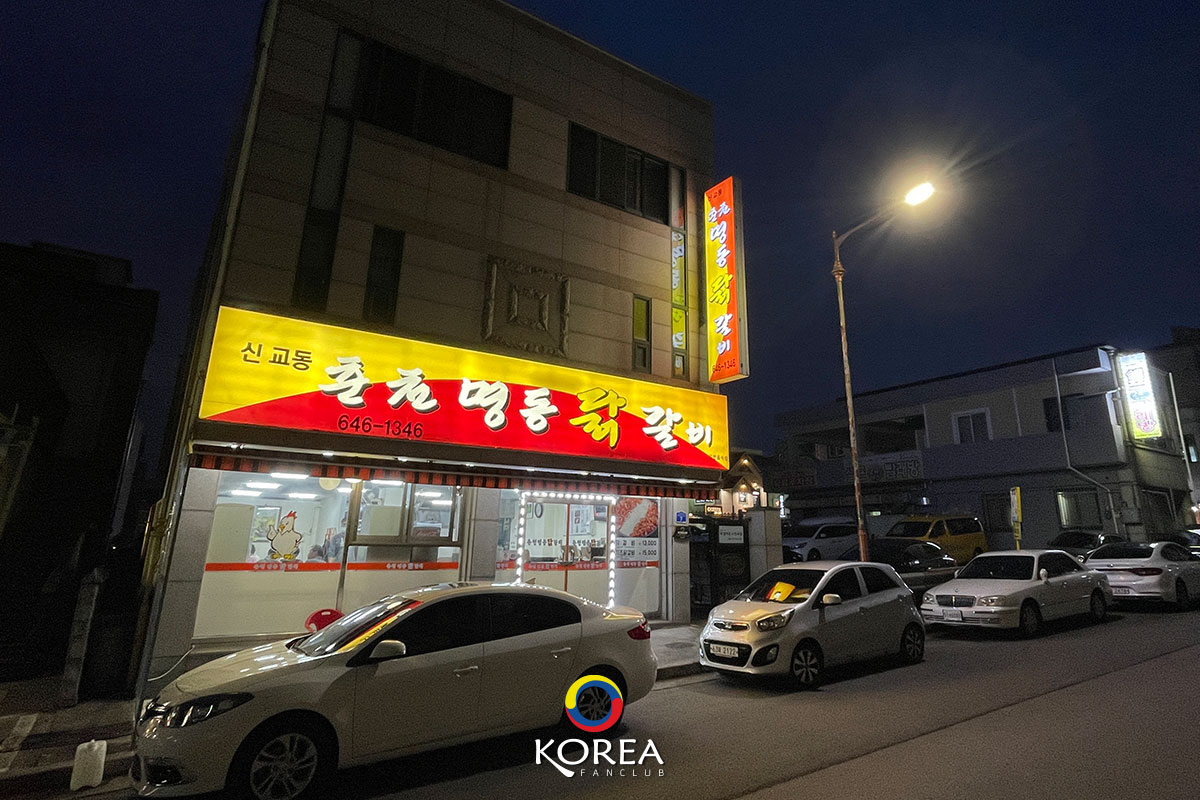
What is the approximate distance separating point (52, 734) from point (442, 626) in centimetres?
470

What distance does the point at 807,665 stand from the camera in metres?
8.06

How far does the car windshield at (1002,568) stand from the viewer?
11891 millimetres

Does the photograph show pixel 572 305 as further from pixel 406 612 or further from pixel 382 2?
pixel 406 612

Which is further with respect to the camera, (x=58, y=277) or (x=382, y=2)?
(x=58, y=277)

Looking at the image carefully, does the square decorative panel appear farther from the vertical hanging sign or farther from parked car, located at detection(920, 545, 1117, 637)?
parked car, located at detection(920, 545, 1117, 637)

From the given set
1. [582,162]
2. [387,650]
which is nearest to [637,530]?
[582,162]

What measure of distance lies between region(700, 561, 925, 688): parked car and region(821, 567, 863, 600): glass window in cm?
1

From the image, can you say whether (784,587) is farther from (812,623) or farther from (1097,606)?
(1097,606)

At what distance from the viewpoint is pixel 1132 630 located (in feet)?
38.3

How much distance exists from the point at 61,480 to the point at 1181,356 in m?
54.5

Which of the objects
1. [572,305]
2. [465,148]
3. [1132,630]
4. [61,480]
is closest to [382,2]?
[465,148]

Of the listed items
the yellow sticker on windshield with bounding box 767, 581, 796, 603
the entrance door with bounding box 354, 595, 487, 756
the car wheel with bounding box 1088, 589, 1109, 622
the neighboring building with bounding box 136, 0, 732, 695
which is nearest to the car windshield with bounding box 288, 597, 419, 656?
the entrance door with bounding box 354, 595, 487, 756

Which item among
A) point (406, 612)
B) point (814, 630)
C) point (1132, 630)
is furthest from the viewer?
point (1132, 630)

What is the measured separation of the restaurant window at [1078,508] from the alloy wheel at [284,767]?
3008 centimetres
